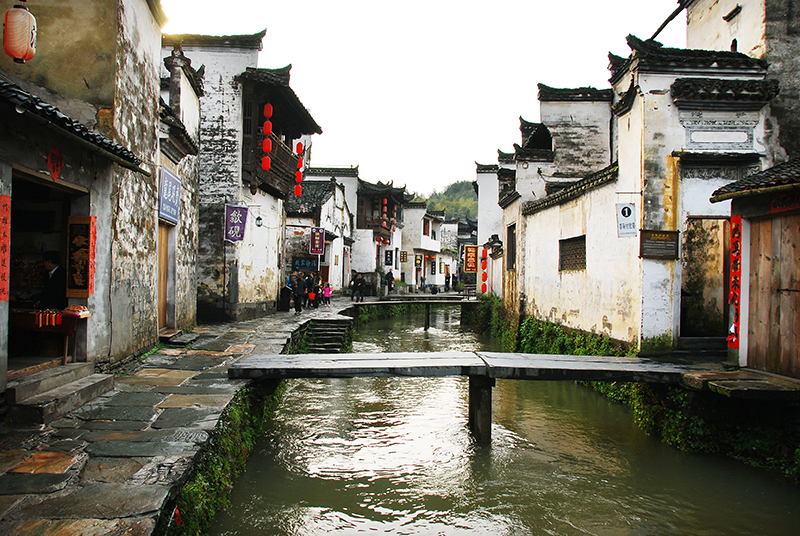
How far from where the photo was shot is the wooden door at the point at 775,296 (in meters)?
5.95

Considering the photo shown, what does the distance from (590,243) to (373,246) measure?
24.5m

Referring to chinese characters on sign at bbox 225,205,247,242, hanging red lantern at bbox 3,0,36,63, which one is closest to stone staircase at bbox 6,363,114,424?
hanging red lantern at bbox 3,0,36,63

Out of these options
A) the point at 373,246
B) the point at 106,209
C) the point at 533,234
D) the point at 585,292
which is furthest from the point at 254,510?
the point at 373,246

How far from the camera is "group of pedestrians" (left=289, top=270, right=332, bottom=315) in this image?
56.8ft

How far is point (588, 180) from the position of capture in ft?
32.1

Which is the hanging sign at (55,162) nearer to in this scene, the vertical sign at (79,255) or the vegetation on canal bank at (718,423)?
the vertical sign at (79,255)

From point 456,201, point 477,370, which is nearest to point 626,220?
point 477,370

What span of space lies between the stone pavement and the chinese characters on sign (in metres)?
6.75

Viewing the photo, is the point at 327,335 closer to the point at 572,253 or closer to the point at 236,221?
the point at 236,221

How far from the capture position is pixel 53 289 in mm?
6117

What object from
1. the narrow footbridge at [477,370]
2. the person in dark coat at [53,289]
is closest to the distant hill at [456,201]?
the narrow footbridge at [477,370]

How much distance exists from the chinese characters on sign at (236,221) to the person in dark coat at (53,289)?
7.09 meters

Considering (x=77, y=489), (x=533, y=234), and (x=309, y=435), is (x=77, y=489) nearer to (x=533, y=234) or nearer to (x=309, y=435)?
(x=309, y=435)

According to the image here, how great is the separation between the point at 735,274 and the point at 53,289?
8684mm
